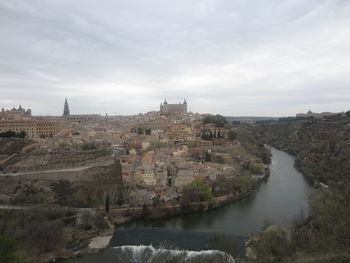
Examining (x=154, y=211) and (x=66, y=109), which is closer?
(x=154, y=211)

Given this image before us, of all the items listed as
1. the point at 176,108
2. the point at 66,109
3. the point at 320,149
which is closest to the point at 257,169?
the point at 320,149

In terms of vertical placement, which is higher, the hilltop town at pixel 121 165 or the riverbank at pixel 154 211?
the hilltop town at pixel 121 165

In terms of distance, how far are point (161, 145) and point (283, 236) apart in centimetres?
1241

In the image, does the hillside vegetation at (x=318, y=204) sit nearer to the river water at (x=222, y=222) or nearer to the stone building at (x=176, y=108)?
the river water at (x=222, y=222)

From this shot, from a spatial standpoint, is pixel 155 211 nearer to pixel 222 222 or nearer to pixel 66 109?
pixel 222 222

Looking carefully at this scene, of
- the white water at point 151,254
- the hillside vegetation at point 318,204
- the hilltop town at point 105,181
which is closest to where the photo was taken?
the hillside vegetation at point 318,204

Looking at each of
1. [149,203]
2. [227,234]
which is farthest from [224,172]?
[227,234]

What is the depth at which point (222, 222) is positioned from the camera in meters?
8.23

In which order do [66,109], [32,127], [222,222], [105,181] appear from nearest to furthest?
[222,222] < [105,181] < [32,127] < [66,109]

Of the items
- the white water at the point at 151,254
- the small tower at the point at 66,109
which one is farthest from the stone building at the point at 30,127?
the small tower at the point at 66,109

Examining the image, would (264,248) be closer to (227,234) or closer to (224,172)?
(227,234)

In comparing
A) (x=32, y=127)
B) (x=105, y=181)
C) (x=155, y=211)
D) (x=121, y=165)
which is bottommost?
(x=155, y=211)

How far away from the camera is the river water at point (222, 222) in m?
6.48

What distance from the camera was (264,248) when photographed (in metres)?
4.89
